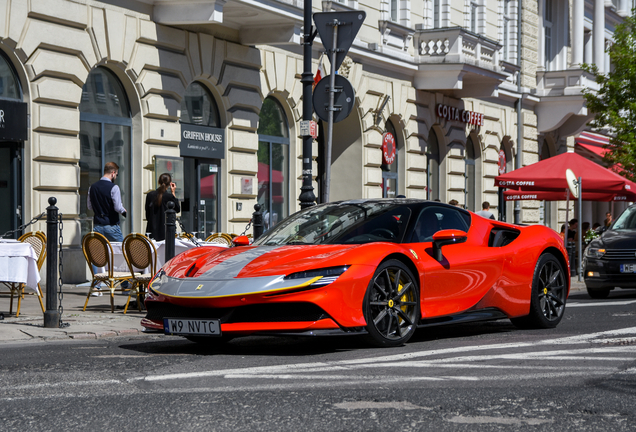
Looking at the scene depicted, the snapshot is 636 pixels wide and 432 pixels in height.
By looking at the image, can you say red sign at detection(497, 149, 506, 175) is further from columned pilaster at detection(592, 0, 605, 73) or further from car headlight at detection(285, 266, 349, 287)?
car headlight at detection(285, 266, 349, 287)

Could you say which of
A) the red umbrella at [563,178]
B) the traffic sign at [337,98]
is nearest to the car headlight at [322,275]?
the traffic sign at [337,98]

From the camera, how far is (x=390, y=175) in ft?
81.7

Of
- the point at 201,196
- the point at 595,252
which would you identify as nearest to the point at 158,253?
the point at 201,196

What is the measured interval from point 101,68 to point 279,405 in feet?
39.0

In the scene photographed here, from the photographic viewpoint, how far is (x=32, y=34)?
47.7 feet

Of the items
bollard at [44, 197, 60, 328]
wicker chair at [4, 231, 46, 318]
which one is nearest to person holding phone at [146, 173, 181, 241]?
wicker chair at [4, 231, 46, 318]

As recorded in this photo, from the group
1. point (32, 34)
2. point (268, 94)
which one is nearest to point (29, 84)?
point (32, 34)

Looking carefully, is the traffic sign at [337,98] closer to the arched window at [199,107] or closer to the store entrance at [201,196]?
the arched window at [199,107]

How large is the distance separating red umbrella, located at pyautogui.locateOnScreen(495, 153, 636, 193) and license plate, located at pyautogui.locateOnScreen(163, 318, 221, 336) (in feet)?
47.0

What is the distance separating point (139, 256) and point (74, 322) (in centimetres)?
140

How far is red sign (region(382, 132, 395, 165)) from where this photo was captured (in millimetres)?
24167

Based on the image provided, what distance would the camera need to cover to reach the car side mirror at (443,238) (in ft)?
27.2

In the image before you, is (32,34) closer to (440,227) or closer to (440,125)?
(440,227)

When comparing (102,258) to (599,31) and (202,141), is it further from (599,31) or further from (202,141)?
(599,31)
